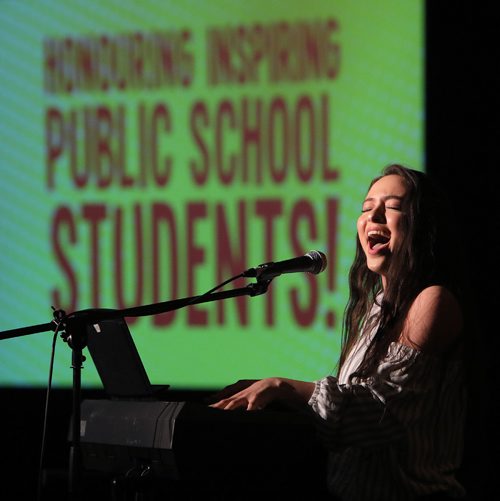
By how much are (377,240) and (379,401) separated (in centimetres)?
46

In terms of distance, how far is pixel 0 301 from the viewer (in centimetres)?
351

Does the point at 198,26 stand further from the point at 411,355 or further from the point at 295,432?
the point at 295,432

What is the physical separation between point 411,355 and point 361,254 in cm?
50

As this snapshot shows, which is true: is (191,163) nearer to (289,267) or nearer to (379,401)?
(289,267)

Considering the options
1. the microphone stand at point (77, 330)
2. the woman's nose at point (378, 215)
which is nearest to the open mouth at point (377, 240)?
the woman's nose at point (378, 215)

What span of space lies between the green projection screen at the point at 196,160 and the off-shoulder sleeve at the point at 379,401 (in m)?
1.40

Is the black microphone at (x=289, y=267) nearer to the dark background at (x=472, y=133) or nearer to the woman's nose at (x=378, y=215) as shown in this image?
the woman's nose at (x=378, y=215)

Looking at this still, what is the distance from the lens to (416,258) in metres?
1.90

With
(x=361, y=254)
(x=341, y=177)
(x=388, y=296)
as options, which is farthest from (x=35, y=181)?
(x=388, y=296)

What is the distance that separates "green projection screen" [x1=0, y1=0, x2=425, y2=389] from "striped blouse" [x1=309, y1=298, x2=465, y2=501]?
1.38 m

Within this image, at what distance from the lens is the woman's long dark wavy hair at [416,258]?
1.89 m

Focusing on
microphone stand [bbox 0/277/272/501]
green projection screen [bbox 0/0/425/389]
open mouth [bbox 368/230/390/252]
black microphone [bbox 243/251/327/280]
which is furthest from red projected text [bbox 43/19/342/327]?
microphone stand [bbox 0/277/272/501]

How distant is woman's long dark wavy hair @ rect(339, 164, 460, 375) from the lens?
6.21 feet

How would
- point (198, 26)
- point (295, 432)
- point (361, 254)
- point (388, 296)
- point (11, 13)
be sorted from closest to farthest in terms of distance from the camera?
point (295, 432)
point (388, 296)
point (361, 254)
point (198, 26)
point (11, 13)
